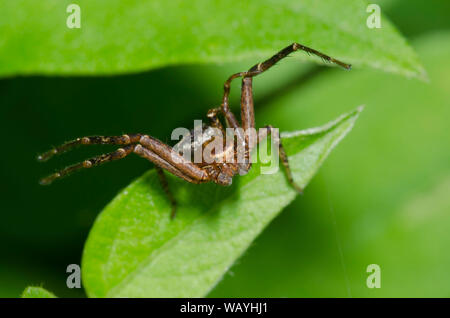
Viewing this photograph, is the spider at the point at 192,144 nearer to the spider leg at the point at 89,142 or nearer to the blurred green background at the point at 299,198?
the spider leg at the point at 89,142

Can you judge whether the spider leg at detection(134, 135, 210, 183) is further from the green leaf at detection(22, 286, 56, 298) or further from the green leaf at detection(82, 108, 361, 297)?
the green leaf at detection(22, 286, 56, 298)

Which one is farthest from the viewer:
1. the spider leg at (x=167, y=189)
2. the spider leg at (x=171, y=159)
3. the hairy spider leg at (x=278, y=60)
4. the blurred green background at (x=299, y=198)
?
the blurred green background at (x=299, y=198)

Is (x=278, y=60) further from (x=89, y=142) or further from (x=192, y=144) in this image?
(x=89, y=142)

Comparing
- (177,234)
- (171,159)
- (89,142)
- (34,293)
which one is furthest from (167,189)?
(34,293)

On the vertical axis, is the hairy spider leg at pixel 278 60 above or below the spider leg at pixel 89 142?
above

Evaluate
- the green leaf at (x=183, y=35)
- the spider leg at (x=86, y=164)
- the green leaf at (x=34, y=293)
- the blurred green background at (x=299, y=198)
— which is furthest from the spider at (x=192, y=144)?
the blurred green background at (x=299, y=198)

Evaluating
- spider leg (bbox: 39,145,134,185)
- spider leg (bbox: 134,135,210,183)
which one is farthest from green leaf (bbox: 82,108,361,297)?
spider leg (bbox: 39,145,134,185)

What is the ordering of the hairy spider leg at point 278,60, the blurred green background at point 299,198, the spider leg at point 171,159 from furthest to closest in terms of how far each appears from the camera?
the blurred green background at point 299,198
the spider leg at point 171,159
the hairy spider leg at point 278,60
